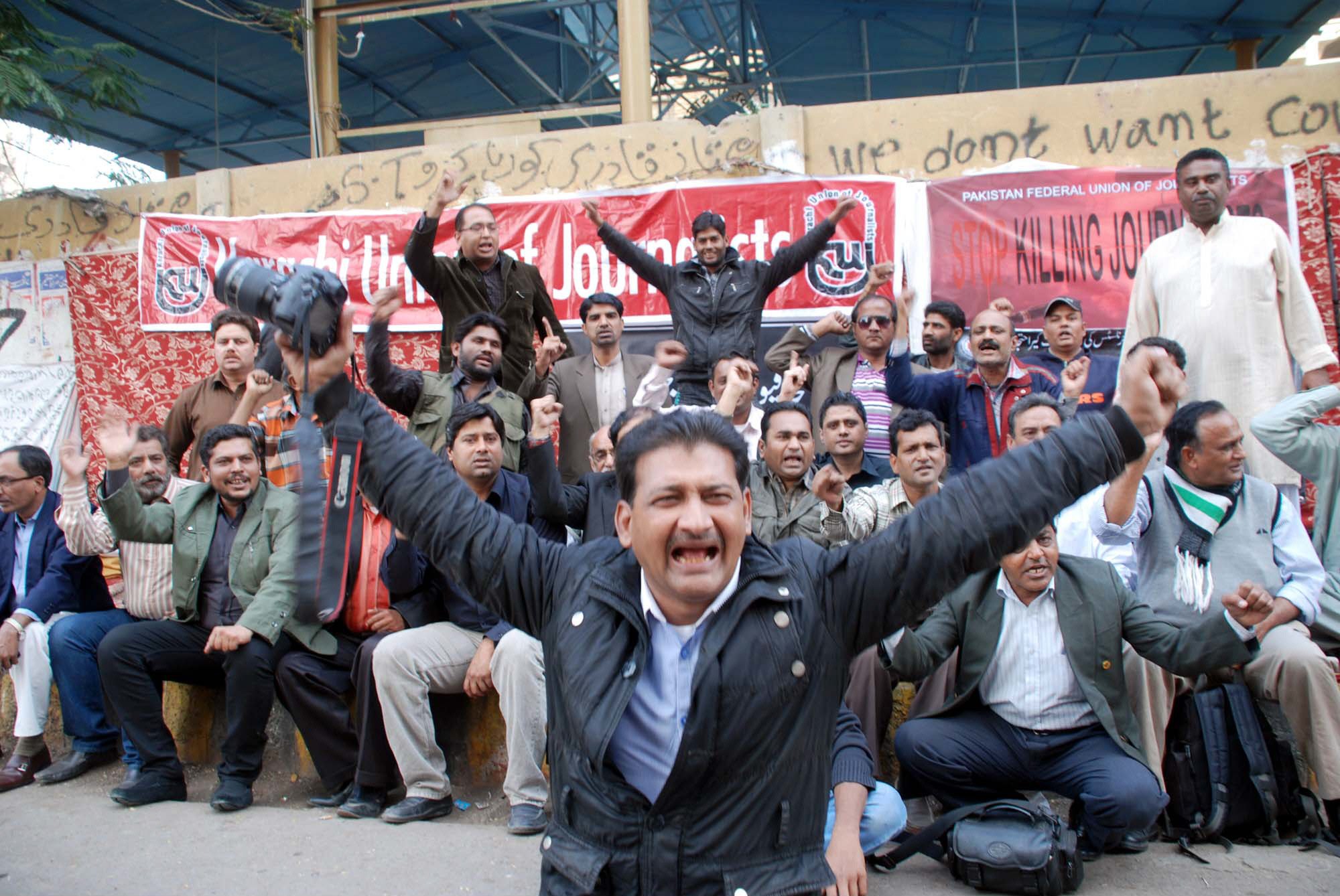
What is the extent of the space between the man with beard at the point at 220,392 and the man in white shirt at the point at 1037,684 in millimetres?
3872

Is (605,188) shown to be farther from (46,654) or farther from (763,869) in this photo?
(763,869)

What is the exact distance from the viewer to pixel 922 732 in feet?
11.5

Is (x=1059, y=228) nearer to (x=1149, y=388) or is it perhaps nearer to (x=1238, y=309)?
(x=1238, y=309)

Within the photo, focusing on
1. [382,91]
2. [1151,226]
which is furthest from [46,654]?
[382,91]

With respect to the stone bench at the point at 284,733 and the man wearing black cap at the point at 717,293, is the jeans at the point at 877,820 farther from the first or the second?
the man wearing black cap at the point at 717,293

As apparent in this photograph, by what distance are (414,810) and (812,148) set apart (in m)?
5.26

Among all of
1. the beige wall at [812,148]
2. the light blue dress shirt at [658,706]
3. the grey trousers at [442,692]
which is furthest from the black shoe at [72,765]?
the beige wall at [812,148]

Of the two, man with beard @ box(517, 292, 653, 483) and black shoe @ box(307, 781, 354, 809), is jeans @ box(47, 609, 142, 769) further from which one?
man with beard @ box(517, 292, 653, 483)

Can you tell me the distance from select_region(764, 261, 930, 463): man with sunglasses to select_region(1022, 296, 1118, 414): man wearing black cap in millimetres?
652

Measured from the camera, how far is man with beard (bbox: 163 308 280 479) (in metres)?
5.69

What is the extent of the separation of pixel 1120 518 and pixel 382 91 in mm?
12165

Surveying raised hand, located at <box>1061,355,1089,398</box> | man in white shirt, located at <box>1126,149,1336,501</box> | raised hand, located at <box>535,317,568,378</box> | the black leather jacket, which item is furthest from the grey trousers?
man in white shirt, located at <box>1126,149,1336,501</box>

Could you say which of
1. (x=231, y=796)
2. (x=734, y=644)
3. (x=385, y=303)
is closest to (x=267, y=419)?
(x=231, y=796)

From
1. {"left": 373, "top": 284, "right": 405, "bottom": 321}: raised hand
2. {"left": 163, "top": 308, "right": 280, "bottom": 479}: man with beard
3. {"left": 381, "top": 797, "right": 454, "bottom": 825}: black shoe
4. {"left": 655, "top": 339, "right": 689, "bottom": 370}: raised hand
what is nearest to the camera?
{"left": 373, "top": 284, "right": 405, "bottom": 321}: raised hand
